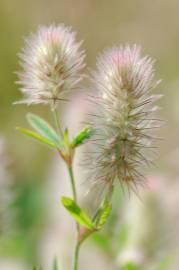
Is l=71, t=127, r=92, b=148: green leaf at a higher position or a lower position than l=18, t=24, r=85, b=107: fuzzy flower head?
lower

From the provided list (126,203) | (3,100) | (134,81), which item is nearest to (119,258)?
(126,203)

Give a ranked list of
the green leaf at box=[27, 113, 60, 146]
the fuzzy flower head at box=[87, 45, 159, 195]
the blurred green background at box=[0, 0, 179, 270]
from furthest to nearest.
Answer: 1. the blurred green background at box=[0, 0, 179, 270]
2. the green leaf at box=[27, 113, 60, 146]
3. the fuzzy flower head at box=[87, 45, 159, 195]

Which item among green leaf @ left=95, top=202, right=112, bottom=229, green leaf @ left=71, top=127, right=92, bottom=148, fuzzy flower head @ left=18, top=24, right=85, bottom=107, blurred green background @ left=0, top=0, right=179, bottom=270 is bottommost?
green leaf @ left=95, top=202, right=112, bottom=229

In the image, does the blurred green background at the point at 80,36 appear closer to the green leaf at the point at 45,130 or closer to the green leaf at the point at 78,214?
the green leaf at the point at 45,130

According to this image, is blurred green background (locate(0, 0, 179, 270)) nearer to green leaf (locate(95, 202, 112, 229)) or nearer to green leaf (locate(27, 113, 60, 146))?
green leaf (locate(27, 113, 60, 146))

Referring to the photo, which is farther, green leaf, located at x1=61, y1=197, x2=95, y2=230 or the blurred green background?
the blurred green background

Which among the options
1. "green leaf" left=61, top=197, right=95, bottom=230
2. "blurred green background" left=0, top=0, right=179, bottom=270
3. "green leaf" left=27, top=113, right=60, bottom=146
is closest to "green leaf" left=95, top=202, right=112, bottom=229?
"green leaf" left=61, top=197, right=95, bottom=230

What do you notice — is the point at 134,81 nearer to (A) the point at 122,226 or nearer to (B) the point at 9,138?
(A) the point at 122,226

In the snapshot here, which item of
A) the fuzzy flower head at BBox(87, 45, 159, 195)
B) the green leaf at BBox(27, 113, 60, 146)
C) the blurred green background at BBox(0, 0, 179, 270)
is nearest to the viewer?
the fuzzy flower head at BBox(87, 45, 159, 195)
